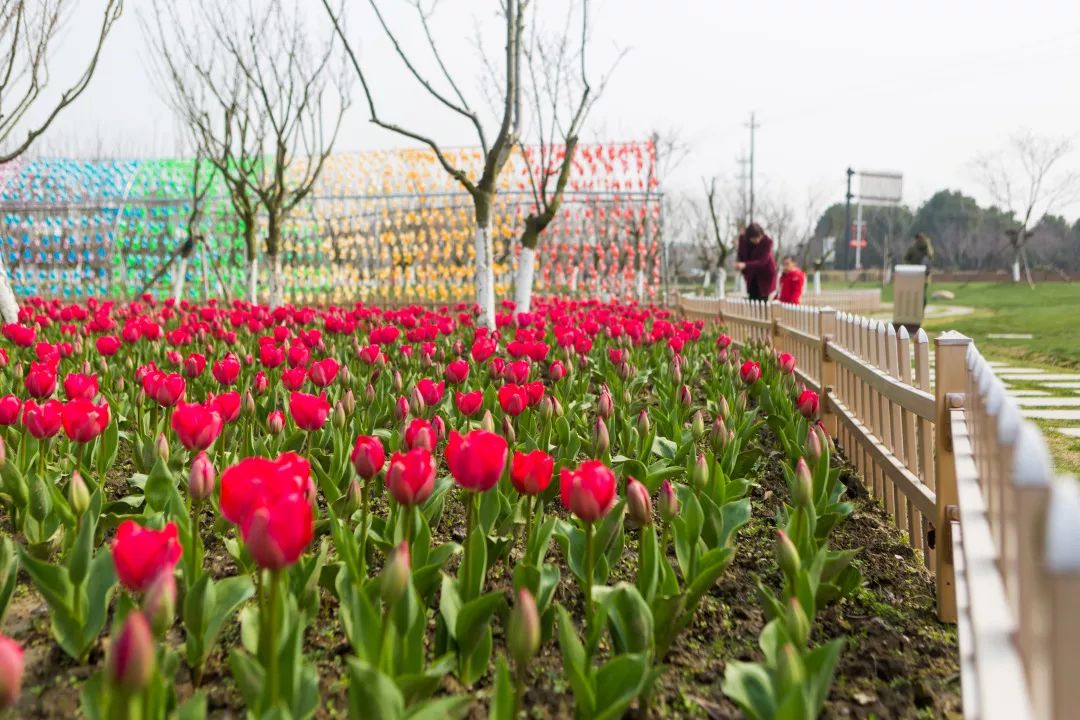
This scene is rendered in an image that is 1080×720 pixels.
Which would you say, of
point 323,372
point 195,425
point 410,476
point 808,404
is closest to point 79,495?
point 195,425

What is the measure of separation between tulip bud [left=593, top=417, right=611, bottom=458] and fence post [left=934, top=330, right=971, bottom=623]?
0.94 m

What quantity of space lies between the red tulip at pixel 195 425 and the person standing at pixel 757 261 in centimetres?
882

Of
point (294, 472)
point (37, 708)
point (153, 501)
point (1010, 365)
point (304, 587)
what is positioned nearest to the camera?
point (294, 472)

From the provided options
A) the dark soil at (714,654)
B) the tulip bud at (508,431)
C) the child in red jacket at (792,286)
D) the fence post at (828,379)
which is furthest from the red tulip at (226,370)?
the child in red jacket at (792,286)

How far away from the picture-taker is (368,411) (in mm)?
3863

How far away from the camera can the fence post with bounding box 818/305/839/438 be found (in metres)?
5.11

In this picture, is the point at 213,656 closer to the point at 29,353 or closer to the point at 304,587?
the point at 304,587

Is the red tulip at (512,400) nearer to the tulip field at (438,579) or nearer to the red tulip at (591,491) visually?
the tulip field at (438,579)

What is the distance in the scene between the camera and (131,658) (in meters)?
1.02

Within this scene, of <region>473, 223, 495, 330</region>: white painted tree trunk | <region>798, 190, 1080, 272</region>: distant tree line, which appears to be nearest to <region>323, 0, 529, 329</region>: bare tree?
<region>473, 223, 495, 330</region>: white painted tree trunk

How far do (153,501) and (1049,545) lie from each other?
2.25m

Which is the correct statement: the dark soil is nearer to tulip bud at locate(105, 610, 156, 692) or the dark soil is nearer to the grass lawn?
tulip bud at locate(105, 610, 156, 692)

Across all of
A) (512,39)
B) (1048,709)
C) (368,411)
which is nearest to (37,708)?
(1048,709)

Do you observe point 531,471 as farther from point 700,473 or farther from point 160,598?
point 160,598
